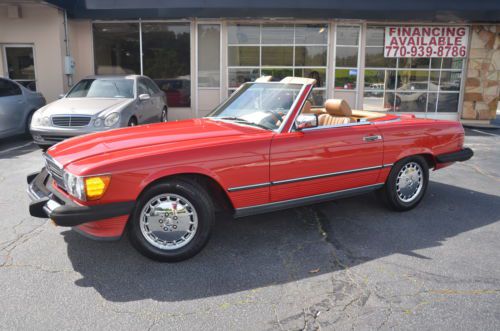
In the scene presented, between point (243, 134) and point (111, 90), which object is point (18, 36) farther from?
point (243, 134)

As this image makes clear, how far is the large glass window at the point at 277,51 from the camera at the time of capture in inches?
534

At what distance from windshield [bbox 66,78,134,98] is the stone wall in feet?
34.9

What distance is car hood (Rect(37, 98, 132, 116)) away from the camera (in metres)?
7.93

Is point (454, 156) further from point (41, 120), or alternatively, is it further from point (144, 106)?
point (41, 120)

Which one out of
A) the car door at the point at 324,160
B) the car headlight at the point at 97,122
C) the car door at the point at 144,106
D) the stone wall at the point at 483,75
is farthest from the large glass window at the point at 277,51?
the car door at the point at 324,160

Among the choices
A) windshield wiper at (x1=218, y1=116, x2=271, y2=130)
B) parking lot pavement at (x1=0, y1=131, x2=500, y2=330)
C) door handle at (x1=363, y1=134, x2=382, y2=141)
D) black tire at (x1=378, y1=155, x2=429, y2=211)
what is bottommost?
parking lot pavement at (x1=0, y1=131, x2=500, y2=330)

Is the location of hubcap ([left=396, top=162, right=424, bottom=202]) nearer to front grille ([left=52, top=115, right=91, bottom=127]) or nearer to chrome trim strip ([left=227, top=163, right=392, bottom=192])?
chrome trim strip ([left=227, top=163, right=392, bottom=192])

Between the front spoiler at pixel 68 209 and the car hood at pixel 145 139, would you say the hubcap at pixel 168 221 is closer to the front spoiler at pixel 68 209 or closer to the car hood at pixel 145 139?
the front spoiler at pixel 68 209

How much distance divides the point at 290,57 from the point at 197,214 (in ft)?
35.7

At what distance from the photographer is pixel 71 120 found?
7.82 metres

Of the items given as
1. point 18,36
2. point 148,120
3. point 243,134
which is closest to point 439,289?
point 243,134

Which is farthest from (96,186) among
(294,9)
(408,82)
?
(408,82)

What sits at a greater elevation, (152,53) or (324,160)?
(152,53)

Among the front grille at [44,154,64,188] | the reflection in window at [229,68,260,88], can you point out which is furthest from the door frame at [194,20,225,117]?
the front grille at [44,154,64,188]
